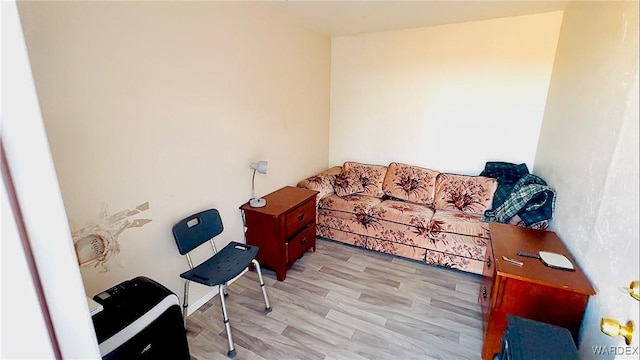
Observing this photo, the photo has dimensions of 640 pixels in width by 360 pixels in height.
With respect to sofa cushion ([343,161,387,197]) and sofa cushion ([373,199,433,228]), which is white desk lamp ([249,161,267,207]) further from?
sofa cushion ([343,161,387,197])

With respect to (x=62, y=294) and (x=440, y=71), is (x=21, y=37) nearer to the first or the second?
(x=62, y=294)

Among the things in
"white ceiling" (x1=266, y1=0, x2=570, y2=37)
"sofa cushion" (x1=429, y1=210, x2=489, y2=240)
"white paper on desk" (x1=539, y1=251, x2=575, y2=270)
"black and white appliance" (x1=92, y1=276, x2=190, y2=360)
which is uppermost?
"white ceiling" (x1=266, y1=0, x2=570, y2=37)

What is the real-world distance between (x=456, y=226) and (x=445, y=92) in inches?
59.1

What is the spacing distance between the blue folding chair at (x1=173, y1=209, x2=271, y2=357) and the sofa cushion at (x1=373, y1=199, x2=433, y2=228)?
54.4 inches

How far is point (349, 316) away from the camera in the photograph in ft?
6.84

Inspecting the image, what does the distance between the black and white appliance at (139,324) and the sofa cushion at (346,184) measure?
2171 mm

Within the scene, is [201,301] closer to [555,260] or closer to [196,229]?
[196,229]

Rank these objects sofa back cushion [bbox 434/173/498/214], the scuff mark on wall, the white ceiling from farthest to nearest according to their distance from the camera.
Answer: sofa back cushion [bbox 434/173/498/214] → the white ceiling → the scuff mark on wall

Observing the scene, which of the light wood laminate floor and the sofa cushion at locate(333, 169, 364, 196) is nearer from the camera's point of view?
the light wood laminate floor

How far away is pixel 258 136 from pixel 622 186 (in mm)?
2269

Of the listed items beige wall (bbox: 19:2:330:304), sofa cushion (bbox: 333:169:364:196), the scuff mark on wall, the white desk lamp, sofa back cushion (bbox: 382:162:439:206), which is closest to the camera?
beige wall (bbox: 19:2:330:304)

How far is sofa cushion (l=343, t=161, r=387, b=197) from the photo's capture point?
3.33m

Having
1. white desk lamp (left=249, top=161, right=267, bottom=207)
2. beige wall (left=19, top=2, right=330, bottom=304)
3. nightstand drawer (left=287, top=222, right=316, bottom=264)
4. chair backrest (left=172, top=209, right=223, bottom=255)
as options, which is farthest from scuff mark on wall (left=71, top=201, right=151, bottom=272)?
nightstand drawer (left=287, top=222, right=316, bottom=264)

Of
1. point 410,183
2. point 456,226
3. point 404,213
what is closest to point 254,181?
point 404,213
